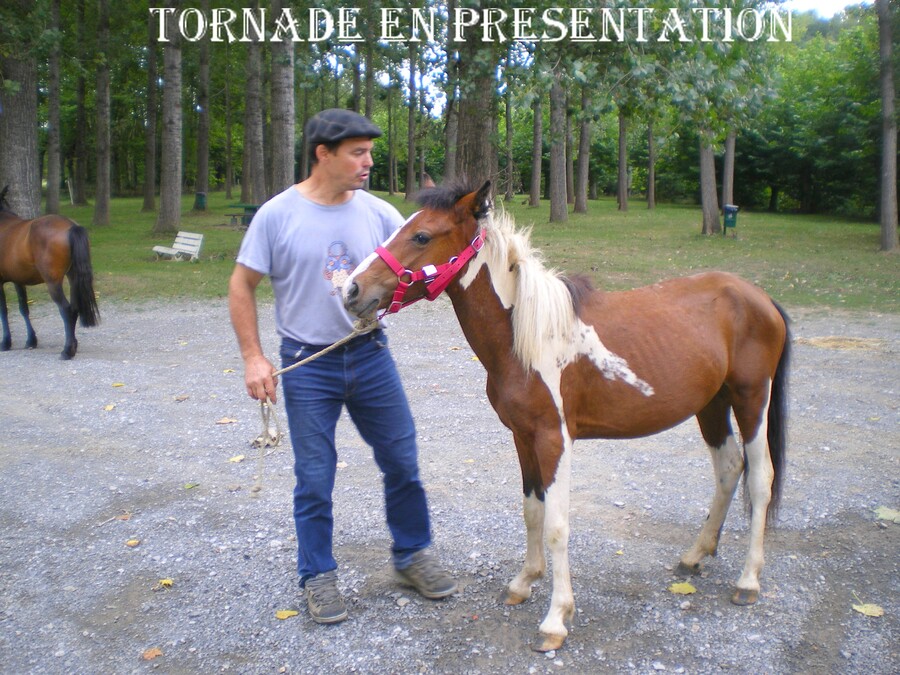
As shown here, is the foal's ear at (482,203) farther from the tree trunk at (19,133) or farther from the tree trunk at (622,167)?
the tree trunk at (622,167)

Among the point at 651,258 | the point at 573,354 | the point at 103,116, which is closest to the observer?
the point at 573,354

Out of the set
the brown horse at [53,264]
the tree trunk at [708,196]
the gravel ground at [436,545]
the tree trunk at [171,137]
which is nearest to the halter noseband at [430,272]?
the gravel ground at [436,545]

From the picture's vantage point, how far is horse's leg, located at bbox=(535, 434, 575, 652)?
3.13 meters

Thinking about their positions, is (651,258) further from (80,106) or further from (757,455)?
(80,106)

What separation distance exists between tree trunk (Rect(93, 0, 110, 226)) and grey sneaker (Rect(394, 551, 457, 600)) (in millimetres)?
21979

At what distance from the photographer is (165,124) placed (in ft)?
65.9

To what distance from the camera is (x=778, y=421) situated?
3.84 m

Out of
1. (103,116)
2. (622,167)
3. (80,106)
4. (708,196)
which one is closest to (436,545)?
(708,196)

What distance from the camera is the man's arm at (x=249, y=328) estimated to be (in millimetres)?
3119

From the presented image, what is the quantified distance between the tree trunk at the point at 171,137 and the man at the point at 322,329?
18.3 metres

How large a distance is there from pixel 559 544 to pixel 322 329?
136cm

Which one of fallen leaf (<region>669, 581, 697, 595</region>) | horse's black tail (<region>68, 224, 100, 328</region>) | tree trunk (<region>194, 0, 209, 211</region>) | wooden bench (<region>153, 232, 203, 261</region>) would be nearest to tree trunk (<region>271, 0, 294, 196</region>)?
wooden bench (<region>153, 232, 203, 261</region>)

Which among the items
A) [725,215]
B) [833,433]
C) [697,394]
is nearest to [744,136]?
[725,215]

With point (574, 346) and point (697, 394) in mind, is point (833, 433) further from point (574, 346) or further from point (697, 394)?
point (574, 346)
